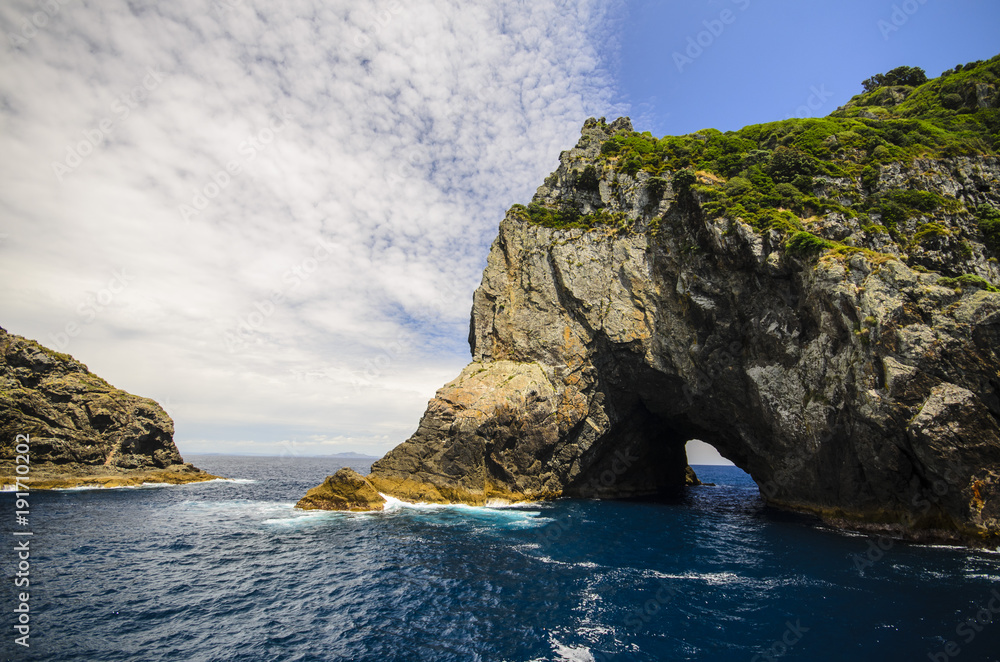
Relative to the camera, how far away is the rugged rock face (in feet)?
169

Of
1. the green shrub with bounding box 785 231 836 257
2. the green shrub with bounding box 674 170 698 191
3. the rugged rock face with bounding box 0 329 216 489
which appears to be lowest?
the rugged rock face with bounding box 0 329 216 489

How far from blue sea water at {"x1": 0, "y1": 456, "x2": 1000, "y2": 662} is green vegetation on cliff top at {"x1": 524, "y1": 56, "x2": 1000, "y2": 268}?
77.1 feet

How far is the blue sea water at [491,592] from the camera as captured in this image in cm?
1460

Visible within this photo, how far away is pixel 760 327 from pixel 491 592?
3210 centimetres

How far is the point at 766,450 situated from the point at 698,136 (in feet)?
135

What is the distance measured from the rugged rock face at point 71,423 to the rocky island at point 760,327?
40.3 metres

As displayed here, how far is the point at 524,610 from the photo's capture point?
1752 cm

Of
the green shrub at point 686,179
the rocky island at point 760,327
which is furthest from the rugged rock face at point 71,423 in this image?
the green shrub at point 686,179

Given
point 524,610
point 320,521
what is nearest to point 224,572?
point 320,521

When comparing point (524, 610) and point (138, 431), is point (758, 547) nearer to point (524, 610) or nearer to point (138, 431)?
point (524, 610)

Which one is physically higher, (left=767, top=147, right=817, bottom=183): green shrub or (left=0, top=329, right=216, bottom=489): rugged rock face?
(left=767, top=147, right=817, bottom=183): green shrub

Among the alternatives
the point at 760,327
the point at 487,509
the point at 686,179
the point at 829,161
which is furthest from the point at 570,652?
the point at 829,161

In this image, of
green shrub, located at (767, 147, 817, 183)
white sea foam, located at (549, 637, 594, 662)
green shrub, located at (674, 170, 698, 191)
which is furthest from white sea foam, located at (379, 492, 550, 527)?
green shrub, located at (767, 147, 817, 183)

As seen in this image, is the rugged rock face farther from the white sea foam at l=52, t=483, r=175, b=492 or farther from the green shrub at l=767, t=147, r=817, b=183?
the green shrub at l=767, t=147, r=817, b=183
